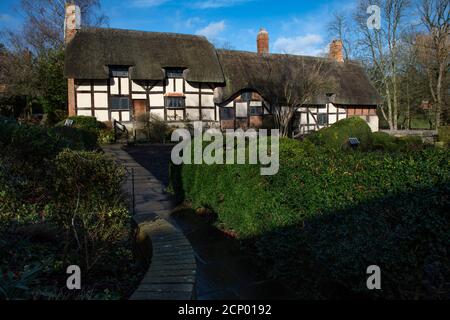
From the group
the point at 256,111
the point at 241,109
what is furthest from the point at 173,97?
the point at 256,111

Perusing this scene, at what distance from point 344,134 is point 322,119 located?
1256 cm

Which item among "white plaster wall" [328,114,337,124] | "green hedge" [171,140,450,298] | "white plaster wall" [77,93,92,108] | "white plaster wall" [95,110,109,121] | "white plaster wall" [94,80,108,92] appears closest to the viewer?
"green hedge" [171,140,450,298]

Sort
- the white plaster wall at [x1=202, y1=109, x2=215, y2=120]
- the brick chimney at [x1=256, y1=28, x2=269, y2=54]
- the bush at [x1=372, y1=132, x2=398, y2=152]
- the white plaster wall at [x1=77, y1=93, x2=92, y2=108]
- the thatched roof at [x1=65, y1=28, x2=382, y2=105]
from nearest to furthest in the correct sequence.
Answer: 1. the bush at [x1=372, y1=132, x2=398, y2=152]
2. the thatched roof at [x1=65, y1=28, x2=382, y2=105]
3. the white plaster wall at [x1=77, y1=93, x2=92, y2=108]
4. the white plaster wall at [x1=202, y1=109, x2=215, y2=120]
5. the brick chimney at [x1=256, y1=28, x2=269, y2=54]

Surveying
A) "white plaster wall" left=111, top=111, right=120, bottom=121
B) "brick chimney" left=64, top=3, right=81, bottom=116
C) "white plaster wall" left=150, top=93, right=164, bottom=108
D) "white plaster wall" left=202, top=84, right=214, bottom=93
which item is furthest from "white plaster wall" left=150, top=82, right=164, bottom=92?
"brick chimney" left=64, top=3, right=81, bottom=116

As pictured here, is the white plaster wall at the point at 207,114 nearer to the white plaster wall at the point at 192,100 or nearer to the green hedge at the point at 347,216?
the white plaster wall at the point at 192,100

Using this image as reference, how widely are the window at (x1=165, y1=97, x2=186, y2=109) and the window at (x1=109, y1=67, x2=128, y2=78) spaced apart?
2.86 metres

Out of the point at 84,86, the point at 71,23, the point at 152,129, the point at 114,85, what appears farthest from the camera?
the point at 71,23

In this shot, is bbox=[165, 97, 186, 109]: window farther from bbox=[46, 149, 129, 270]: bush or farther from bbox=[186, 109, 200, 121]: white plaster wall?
bbox=[46, 149, 129, 270]: bush

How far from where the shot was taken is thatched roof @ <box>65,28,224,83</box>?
64.8ft

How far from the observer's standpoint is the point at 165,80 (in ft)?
71.1

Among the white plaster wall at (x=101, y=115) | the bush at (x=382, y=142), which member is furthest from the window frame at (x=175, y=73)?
the bush at (x=382, y=142)

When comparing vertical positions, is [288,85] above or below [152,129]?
above

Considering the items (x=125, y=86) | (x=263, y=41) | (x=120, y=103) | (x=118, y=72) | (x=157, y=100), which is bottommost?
(x=120, y=103)
